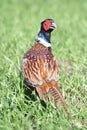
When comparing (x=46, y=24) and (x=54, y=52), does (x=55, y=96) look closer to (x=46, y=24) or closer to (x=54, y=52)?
(x=46, y=24)

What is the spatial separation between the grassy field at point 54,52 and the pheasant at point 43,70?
13 cm

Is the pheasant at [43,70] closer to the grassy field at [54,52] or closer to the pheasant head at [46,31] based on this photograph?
the pheasant head at [46,31]

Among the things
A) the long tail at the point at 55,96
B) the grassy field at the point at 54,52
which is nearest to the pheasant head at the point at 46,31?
the grassy field at the point at 54,52

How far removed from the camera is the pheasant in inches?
212

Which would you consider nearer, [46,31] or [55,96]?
[55,96]

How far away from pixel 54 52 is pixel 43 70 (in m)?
2.32

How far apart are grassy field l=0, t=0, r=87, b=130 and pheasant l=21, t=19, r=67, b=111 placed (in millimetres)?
129

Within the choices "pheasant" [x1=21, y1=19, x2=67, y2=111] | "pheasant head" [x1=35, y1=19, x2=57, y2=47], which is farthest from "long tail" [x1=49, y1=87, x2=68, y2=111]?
"pheasant head" [x1=35, y1=19, x2=57, y2=47]

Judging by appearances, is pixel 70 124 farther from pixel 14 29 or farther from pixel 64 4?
pixel 64 4

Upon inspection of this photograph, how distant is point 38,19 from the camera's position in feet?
38.2

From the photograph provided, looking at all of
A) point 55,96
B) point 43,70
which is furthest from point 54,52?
point 55,96

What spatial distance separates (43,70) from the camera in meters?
5.58

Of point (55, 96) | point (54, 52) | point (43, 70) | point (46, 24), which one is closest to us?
point (55, 96)

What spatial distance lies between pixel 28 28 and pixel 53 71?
4905 mm
